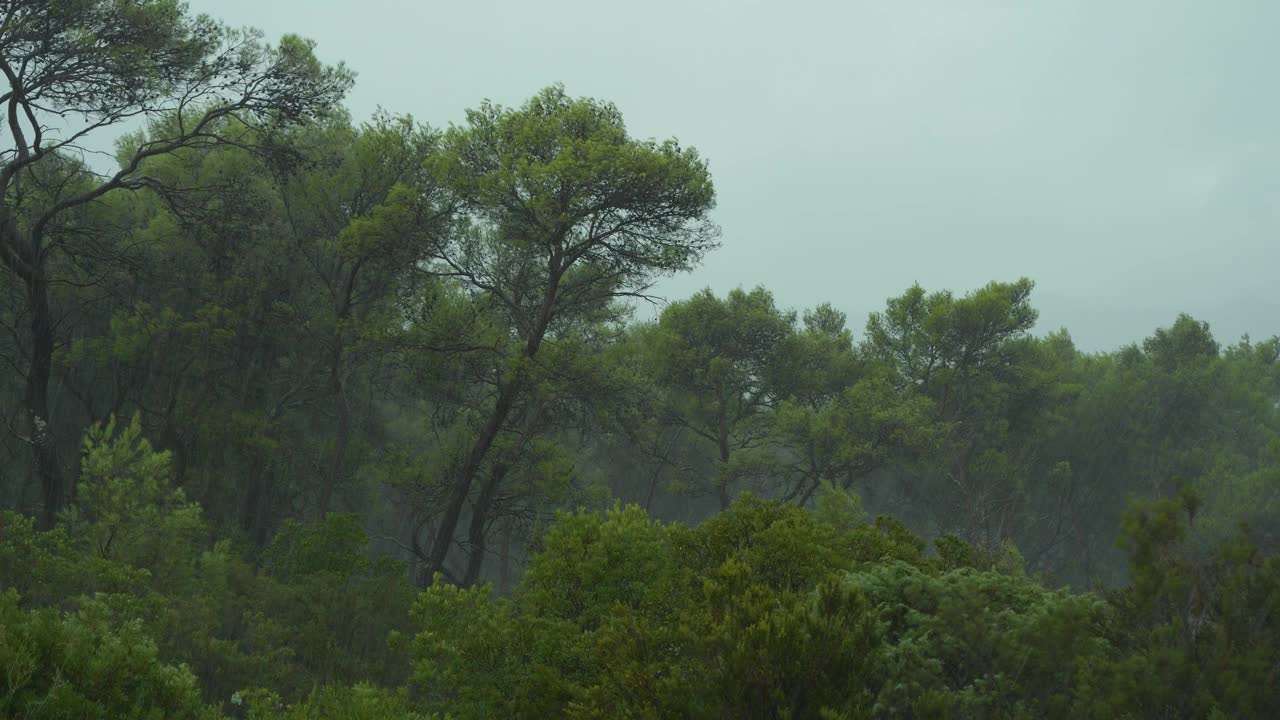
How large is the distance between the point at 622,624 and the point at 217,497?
2386 centimetres

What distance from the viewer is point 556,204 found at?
24250 millimetres

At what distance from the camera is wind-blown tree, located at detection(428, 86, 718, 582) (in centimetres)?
2417

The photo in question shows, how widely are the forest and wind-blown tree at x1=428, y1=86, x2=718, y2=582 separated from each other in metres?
0.14

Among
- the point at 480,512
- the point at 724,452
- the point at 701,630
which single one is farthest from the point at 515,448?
the point at 701,630

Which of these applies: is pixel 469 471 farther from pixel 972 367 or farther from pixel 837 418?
pixel 972 367

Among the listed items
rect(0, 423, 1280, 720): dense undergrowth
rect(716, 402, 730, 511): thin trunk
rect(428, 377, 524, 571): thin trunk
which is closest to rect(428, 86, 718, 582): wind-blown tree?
rect(428, 377, 524, 571): thin trunk

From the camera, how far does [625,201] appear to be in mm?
24828

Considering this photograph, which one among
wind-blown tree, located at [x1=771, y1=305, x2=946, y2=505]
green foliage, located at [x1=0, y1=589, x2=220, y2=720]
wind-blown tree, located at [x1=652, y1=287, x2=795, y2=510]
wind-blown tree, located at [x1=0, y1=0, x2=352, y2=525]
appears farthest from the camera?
wind-blown tree, located at [x1=652, y1=287, x2=795, y2=510]

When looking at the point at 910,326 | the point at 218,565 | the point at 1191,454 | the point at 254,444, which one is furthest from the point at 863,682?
the point at 1191,454

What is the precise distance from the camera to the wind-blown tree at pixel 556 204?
24172 mm

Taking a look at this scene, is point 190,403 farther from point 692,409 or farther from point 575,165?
point 692,409

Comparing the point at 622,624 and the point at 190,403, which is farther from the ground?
the point at 190,403

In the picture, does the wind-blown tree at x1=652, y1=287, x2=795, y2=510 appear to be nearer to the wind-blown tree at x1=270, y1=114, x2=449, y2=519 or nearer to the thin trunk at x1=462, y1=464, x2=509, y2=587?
the thin trunk at x1=462, y1=464, x2=509, y2=587

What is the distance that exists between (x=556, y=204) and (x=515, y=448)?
23.6 ft
